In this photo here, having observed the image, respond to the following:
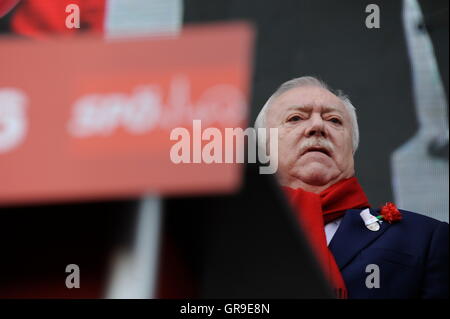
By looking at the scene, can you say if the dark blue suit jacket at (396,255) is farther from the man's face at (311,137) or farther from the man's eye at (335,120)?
the man's eye at (335,120)

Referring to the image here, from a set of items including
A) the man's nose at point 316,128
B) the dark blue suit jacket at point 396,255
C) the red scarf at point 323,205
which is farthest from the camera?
the man's nose at point 316,128

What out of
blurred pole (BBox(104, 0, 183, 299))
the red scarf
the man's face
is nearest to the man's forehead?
the man's face

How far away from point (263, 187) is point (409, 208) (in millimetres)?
487

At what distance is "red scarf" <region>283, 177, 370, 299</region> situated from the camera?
9.68 ft

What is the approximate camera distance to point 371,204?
3.02 meters

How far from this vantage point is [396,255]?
2879 mm

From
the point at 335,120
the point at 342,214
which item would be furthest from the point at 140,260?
the point at 335,120

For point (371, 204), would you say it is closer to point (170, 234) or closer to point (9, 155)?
point (170, 234)

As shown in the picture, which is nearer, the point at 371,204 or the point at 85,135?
the point at 371,204

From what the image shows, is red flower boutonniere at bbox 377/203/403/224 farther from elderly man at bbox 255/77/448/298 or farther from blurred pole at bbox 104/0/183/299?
blurred pole at bbox 104/0/183/299

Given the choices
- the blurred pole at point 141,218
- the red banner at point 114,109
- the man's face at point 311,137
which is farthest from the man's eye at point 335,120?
the blurred pole at point 141,218

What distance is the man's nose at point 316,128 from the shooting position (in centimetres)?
307
